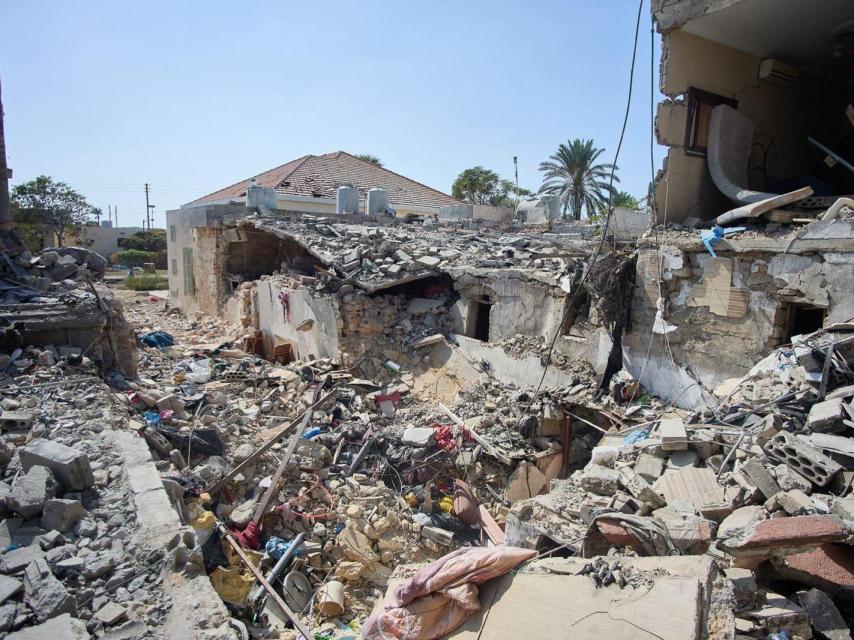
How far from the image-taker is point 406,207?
22547 mm

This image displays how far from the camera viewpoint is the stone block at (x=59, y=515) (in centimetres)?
346

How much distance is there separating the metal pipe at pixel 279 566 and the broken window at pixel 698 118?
7.68m

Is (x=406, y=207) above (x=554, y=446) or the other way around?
above

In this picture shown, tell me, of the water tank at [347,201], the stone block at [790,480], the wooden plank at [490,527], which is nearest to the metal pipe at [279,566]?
the wooden plank at [490,527]

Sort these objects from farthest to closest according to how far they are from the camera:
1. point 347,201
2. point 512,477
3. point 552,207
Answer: point 552,207, point 347,201, point 512,477

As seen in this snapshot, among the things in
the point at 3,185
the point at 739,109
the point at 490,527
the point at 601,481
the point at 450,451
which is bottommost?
the point at 490,527

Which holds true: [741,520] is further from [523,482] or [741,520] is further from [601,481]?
[523,482]

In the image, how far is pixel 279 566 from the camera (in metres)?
5.74

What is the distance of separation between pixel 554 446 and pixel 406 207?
16412mm

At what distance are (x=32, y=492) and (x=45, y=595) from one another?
3.33 ft

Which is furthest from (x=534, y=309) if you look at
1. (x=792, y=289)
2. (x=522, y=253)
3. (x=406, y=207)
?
(x=406, y=207)

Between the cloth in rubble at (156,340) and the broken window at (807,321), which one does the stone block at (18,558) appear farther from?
the cloth in rubble at (156,340)

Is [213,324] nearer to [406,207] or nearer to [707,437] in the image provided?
[406,207]

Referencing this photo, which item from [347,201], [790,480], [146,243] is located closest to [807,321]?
[790,480]
